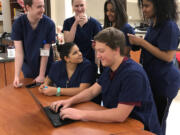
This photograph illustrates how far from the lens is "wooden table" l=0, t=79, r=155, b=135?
95 centimetres

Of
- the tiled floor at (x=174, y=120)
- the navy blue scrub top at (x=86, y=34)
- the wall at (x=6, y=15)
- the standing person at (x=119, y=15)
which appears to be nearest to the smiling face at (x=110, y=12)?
the standing person at (x=119, y=15)


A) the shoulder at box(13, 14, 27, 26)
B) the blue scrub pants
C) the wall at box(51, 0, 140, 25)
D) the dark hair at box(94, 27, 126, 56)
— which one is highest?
the wall at box(51, 0, 140, 25)

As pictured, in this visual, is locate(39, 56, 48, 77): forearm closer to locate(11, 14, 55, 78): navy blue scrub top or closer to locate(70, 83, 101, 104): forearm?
locate(11, 14, 55, 78): navy blue scrub top

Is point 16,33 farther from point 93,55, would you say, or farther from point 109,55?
point 109,55

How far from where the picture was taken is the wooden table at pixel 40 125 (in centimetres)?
95

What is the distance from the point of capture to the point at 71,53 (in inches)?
64.2

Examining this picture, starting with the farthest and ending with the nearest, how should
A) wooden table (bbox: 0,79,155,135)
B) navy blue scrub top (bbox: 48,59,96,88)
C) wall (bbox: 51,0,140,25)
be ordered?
1. wall (bbox: 51,0,140,25)
2. navy blue scrub top (bbox: 48,59,96,88)
3. wooden table (bbox: 0,79,155,135)

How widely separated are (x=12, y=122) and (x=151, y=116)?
0.82m

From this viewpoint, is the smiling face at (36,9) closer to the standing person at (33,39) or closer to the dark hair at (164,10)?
the standing person at (33,39)

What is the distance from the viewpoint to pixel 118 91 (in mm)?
1188

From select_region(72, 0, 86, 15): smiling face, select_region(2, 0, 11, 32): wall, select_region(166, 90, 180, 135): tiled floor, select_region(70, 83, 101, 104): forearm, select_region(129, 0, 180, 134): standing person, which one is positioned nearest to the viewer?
select_region(70, 83, 101, 104): forearm

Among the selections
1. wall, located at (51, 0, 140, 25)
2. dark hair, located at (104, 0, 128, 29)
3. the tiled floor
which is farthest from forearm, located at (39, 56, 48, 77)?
wall, located at (51, 0, 140, 25)

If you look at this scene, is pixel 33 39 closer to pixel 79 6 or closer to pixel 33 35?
pixel 33 35

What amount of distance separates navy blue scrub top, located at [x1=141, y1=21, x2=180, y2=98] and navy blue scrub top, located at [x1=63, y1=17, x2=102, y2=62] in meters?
0.52
